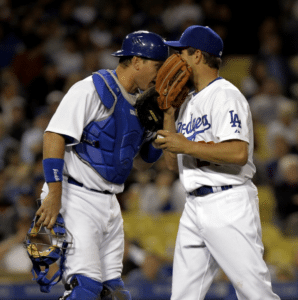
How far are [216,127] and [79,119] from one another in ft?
2.72

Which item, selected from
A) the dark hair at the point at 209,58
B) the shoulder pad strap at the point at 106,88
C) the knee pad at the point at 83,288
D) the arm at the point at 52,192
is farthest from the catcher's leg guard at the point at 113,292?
the dark hair at the point at 209,58

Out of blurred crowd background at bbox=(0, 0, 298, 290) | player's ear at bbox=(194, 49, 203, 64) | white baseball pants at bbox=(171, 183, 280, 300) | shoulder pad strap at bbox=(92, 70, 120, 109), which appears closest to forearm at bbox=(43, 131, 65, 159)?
shoulder pad strap at bbox=(92, 70, 120, 109)

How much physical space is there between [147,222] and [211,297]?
1258 millimetres

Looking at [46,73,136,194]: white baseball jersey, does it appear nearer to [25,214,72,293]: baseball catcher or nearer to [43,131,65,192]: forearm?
[43,131,65,192]: forearm

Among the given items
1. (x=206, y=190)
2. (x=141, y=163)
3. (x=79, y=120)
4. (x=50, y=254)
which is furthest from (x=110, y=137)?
(x=50, y=254)

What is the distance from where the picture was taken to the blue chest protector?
3057mm

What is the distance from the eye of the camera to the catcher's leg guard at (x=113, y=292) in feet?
9.91

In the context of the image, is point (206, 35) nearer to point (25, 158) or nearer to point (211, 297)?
point (211, 297)

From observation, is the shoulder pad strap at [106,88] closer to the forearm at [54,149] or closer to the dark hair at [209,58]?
the forearm at [54,149]

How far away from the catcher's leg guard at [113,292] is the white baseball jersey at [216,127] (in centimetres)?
79

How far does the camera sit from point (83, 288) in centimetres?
283

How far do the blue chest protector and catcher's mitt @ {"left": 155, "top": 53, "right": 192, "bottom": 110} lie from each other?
0.29 metres

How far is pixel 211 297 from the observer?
5.28 metres

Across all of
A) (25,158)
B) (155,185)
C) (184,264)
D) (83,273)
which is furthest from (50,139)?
Answer: (25,158)
